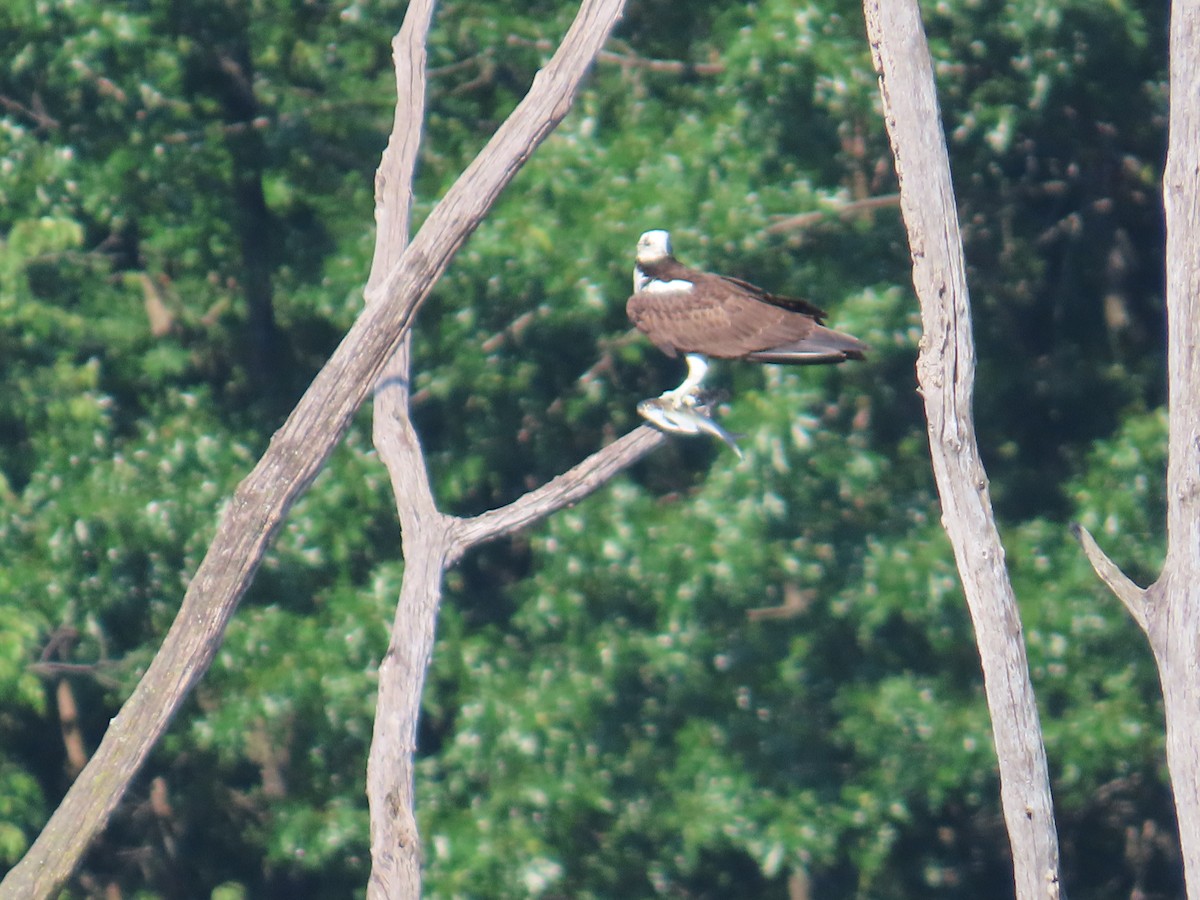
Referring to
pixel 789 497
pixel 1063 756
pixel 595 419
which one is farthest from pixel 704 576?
pixel 1063 756

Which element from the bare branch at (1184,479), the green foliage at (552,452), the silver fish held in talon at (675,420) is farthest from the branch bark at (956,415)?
the green foliage at (552,452)

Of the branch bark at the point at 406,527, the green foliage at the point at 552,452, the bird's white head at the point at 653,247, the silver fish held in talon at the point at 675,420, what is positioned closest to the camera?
the silver fish held in talon at the point at 675,420

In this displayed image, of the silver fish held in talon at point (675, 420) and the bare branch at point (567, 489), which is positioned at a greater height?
the silver fish held in talon at point (675, 420)

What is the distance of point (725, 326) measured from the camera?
275 inches

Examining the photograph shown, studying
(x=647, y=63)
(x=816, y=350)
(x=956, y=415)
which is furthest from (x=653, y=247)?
(x=647, y=63)

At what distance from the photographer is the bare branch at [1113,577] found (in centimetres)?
660

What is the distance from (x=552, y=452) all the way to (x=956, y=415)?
5.06 m

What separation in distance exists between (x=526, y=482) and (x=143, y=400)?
2509 millimetres

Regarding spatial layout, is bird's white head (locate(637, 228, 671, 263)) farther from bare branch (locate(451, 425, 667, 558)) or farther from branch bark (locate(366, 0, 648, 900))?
bare branch (locate(451, 425, 667, 558))

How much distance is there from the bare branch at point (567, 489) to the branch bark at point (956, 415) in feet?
3.48

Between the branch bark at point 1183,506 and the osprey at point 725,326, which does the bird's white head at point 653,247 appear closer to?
the osprey at point 725,326

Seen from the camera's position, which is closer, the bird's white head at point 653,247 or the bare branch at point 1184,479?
the bare branch at point 1184,479

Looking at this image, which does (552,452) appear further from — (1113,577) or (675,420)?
(1113,577)

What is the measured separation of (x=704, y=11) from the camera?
435 inches
